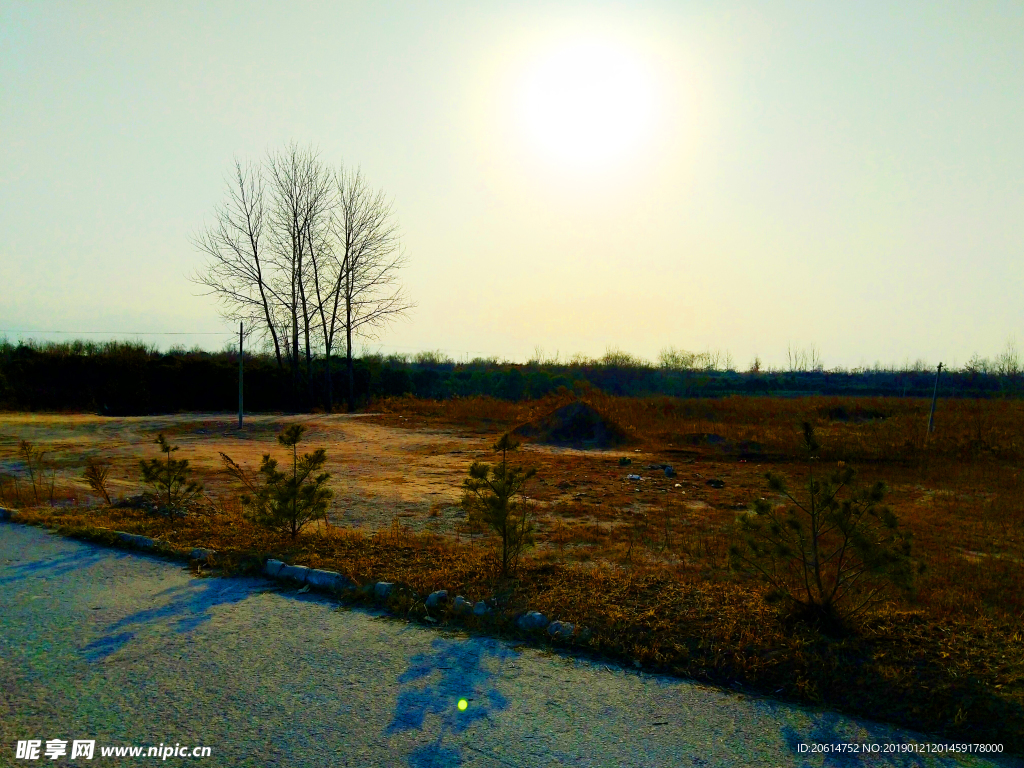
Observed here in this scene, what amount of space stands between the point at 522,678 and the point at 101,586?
367 cm

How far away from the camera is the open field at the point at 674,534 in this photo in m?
4.02

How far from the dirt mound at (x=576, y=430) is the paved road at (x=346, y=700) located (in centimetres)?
1618

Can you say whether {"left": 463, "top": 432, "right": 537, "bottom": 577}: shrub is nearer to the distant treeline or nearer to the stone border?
the stone border

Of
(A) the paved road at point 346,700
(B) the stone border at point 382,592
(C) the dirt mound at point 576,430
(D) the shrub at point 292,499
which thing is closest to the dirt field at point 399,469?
(C) the dirt mound at point 576,430

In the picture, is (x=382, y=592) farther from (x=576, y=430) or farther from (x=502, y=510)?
(x=576, y=430)

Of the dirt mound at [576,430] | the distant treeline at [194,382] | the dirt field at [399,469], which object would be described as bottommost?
the dirt field at [399,469]

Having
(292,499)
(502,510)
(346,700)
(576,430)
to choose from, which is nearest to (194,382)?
(576,430)

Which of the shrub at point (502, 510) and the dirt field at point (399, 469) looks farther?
the dirt field at point (399, 469)

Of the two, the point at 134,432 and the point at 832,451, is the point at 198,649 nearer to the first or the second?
the point at 832,451

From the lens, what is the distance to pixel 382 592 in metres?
5.43

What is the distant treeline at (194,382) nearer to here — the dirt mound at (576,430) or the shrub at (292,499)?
the dirt mound at (576,430)

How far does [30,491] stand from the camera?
1065cm

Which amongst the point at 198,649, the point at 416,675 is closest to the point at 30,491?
the point at 198,649

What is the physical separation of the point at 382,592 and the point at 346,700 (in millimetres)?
1722
